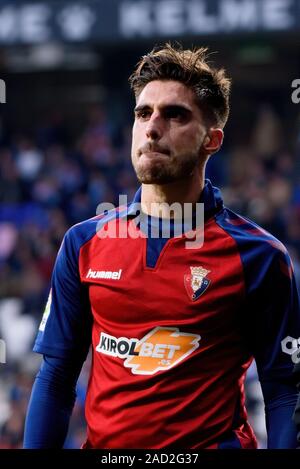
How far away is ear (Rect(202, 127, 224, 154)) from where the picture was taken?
→ 306 cm

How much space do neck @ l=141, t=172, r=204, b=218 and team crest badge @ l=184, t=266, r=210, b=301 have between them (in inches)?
8.2

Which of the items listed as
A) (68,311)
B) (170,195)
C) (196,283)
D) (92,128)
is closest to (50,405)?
(68,311)

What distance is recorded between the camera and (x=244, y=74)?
42.9 ft

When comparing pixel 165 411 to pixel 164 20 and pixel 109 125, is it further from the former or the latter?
pixel 109 125

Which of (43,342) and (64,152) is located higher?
(43,342)

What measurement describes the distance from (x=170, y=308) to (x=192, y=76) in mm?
692

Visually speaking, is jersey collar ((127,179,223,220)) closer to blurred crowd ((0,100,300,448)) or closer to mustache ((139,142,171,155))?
mustache ((139,142,171,155))

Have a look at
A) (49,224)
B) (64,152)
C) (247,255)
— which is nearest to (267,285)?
(247,255)

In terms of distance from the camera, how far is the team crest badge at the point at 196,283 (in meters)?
2.88

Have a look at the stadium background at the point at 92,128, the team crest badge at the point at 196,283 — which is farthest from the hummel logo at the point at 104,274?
the stadium background at the point at 92,128

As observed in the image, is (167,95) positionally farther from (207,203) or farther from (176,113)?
(207,203)

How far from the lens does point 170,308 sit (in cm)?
286

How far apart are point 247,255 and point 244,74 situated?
10410mm

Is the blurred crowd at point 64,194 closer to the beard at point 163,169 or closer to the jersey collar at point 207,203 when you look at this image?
the jersey collar at point 207,203
